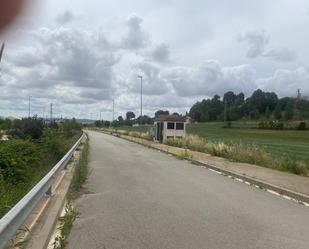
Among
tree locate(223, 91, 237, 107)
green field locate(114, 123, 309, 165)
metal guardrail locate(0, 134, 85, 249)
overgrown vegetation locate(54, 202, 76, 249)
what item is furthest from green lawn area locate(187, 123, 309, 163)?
tree locate(223, 91, 237, 107)

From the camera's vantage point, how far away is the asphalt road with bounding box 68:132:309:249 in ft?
27.1

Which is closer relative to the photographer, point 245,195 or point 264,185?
point 245,195

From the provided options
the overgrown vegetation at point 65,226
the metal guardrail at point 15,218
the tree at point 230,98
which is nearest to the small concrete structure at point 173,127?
the overgrown vegetation at point 65,226

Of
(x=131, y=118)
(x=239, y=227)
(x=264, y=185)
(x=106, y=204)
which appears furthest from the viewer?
(x=131, y=118)

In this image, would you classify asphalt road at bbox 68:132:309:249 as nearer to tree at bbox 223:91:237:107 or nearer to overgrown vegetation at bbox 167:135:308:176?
overgrown vegetation at bbox 167:135:308:176

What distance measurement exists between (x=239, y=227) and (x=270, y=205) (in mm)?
3071

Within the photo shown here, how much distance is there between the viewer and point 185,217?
1036 cm

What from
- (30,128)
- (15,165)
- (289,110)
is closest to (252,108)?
(289,110)

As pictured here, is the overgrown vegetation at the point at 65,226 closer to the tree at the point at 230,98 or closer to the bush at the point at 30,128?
the bush at the point at 30,128

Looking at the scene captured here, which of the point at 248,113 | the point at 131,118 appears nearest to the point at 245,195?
the point at 248,113

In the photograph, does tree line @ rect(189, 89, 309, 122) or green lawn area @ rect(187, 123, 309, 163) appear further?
tree line @ rect(189, 89, 309, 122)

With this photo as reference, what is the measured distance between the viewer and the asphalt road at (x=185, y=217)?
8250 millimetres

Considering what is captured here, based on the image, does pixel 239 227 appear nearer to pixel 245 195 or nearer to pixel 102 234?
pixel 102 234

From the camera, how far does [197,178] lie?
18.4m
